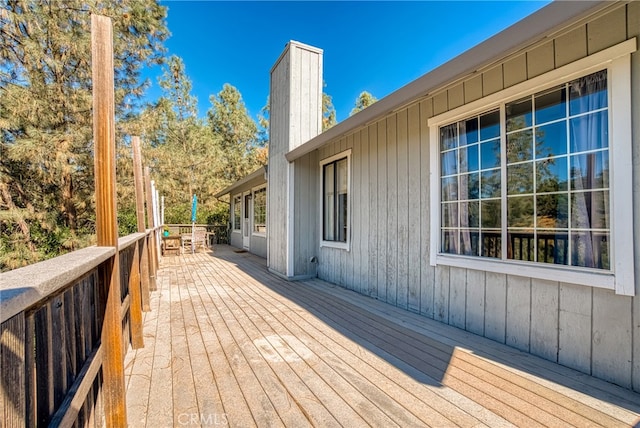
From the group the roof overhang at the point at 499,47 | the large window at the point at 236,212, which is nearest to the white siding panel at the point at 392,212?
the roof overhang at the point at 499,47

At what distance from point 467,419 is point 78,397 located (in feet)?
6.26

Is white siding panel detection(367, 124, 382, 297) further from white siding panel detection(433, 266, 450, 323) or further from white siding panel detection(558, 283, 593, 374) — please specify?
white siding panel detection(558, 283, 593, 374)

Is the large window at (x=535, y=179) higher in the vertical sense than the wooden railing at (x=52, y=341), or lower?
higher

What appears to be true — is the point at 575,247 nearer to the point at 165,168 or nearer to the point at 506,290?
the point at 506,290

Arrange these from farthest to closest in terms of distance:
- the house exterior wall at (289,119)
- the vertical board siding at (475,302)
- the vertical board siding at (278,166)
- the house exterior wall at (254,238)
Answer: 1. the house exterior wall at (254,238)
2. the vertical board siding at (278,166)
3. the house exterior wall at (289,119)
4. the vertical board siding at (475,302)

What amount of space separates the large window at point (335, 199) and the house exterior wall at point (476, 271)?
22 cm

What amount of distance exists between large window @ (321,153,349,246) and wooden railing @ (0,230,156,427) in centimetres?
358

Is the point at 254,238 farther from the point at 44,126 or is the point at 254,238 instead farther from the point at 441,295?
the point at 441,295

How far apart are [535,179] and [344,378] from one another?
2232mm

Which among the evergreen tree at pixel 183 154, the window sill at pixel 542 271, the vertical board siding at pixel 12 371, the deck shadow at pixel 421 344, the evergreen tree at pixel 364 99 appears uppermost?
the evergreen tree at pixel 364 99

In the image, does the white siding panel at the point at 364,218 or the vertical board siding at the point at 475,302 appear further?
the white siding panel at the point at 364,218

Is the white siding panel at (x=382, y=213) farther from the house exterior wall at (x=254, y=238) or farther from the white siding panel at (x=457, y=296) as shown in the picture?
the house exterior wall at (x=254, y=238)

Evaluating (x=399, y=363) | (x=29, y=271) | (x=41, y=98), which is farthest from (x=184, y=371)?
(x=41, y=98)

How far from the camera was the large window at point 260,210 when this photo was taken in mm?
9569
